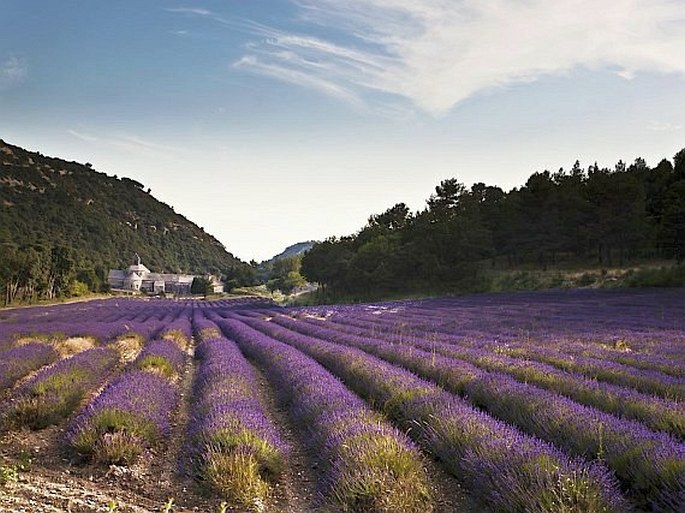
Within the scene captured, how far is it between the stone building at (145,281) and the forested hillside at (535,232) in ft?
228

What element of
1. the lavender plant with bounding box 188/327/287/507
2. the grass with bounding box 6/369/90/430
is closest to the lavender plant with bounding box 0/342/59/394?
the grass with bounding box 6/369/90/430

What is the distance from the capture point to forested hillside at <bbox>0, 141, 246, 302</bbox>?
55463 mm

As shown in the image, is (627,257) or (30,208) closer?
(627,257)

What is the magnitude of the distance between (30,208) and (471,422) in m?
132

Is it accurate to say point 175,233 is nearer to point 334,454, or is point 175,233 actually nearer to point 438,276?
point 438,276

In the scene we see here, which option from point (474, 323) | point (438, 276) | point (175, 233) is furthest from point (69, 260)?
point (175, 233)

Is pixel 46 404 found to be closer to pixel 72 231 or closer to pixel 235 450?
pixel 235 450

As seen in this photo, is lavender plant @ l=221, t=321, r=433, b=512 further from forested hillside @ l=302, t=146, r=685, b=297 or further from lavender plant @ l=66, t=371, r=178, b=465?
forested hillside @ l=302, t=146, r=685, b=297

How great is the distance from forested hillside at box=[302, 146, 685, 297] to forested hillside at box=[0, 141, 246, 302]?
3304cm

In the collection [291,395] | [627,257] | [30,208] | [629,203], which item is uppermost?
[30,208]

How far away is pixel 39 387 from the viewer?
7.83 m

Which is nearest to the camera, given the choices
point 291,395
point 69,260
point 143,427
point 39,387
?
point 143,427

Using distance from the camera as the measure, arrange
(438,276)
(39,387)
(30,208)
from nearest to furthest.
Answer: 1. (39,387)
2. (438,276)
3. (30,208)

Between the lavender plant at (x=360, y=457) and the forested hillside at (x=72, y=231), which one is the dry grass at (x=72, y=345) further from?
the forested hillside at (x=72, y=231)
